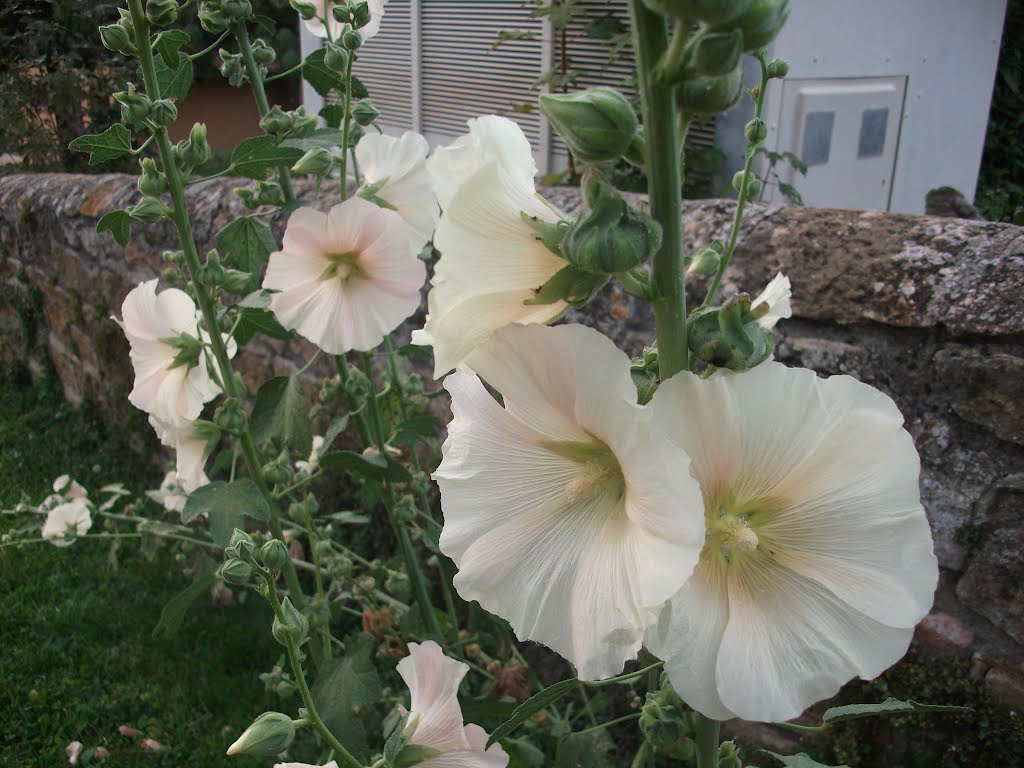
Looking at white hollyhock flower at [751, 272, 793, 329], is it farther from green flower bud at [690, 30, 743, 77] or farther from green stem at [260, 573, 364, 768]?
green stem at [260, 573, 364, 768]

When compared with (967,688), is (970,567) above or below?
above

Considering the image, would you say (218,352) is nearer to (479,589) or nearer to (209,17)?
(209,17)

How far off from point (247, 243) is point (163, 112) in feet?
0.80

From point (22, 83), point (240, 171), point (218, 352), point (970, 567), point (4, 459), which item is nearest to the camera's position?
point (240, 171)

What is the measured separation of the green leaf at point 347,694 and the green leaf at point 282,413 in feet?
1.19

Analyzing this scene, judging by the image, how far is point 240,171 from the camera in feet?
4.24

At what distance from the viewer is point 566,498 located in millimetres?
654

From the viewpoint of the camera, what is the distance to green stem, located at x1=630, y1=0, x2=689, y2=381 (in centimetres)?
57

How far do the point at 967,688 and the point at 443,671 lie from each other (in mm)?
1152

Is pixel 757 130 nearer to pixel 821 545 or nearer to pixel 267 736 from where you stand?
pixel 821 545

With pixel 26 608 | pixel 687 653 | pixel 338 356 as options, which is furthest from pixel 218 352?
pixel 26 608

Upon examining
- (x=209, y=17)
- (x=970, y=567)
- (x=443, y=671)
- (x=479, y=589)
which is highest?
(x=209, y=17)

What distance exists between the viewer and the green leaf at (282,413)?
1.43 meters

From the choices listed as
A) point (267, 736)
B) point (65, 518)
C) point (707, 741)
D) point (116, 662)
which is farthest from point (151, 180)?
point (116, 662)
